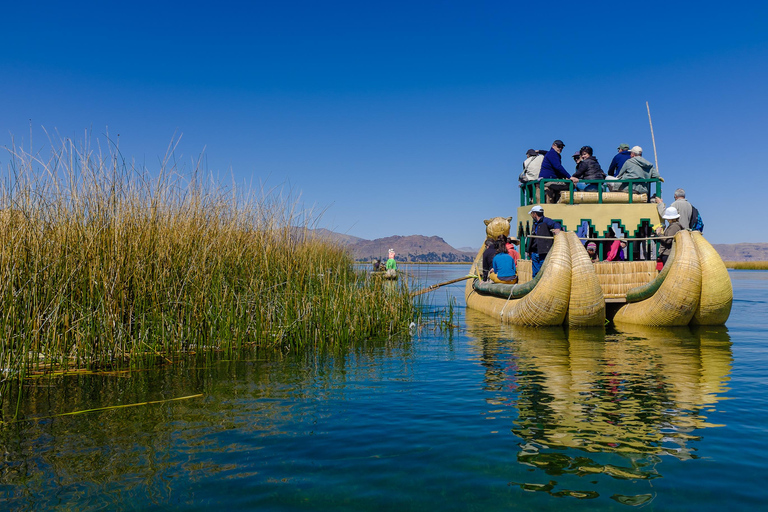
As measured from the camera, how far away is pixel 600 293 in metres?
9.87

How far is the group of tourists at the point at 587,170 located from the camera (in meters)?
11.3

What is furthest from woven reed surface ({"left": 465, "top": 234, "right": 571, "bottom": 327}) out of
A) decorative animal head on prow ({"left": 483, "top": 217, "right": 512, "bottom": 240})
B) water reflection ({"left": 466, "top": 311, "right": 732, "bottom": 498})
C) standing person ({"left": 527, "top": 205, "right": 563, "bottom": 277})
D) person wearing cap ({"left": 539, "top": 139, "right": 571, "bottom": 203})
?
decorative animal head on prow ({"left": 483, "top": 217, "right": 512, "bottom": 240})

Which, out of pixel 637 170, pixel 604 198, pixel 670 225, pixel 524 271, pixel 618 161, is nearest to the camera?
pixel 670 225

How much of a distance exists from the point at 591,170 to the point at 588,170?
0.20ft

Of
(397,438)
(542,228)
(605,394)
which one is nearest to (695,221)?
(542,228)

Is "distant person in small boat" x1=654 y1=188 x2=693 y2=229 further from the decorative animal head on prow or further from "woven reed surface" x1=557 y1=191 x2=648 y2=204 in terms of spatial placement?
the decorative animal head on prow

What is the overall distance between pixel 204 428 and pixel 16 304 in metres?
2.56

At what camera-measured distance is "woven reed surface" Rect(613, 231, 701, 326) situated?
375 inches

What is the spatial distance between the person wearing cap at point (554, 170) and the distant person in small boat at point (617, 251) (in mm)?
1731

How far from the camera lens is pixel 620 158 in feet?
39.2

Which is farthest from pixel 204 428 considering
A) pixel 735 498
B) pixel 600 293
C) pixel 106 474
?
pixel 600 293

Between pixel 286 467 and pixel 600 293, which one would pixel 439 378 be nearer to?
pixel 286 467

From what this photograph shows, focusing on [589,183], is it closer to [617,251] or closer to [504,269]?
[617,251]

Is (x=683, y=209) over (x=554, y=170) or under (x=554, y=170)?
under
